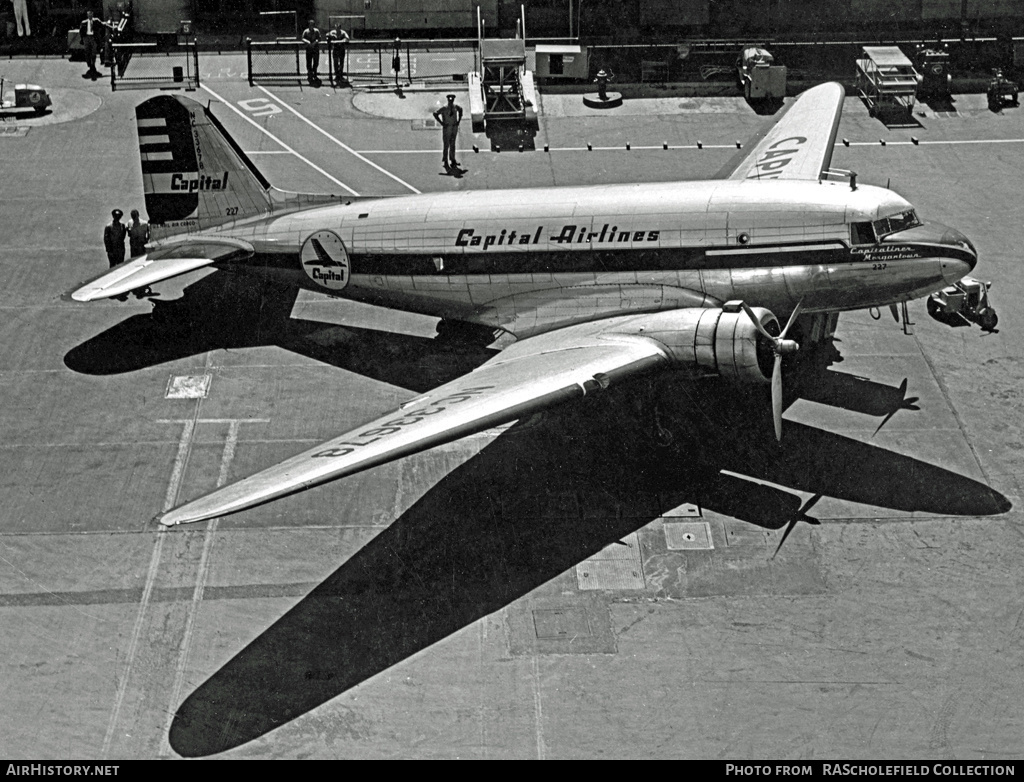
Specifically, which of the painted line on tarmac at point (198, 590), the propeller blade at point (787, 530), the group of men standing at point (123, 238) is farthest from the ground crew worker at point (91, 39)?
the propeller blade at point (787, 530)

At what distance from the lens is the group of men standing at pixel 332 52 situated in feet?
181

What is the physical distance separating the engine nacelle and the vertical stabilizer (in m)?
12.6

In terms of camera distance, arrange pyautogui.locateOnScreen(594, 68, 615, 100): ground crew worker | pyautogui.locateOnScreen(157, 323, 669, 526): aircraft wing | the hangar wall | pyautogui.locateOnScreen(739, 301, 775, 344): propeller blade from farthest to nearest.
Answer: the hangar wall → pyautogui.locateOnScreen(594, 68, 615, 100): ground crew worker → pyautogui.locateOnScreen(739, 301, 775, 344): propeller blade → pyautogui.locateOnScreen(157, 323, 669, 526): aircraft wing

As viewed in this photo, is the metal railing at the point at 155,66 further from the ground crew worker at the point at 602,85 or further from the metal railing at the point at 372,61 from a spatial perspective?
the ground crew worker at the point at 602,85

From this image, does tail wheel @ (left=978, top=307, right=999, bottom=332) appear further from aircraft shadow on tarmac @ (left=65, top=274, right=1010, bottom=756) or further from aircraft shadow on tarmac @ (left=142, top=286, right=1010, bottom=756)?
aircraft shadow on tarmac @ (left=142, top=286, right=1010, bottom=756)

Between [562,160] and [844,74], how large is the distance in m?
14.8

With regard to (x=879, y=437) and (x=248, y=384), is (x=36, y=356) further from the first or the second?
(x=879, y=437)

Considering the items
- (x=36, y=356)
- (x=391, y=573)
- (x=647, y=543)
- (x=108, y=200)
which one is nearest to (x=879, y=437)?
(x=647, y=543)

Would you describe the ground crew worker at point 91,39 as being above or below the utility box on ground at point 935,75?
above

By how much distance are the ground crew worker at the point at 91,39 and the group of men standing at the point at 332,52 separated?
8626 mm

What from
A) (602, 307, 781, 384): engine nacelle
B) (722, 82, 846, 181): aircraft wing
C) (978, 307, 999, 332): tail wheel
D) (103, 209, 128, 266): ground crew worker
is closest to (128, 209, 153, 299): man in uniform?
(103, 209, 128, 266): ground crew worker

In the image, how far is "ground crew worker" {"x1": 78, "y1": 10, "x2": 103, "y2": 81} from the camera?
55.1 meters

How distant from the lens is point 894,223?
33.6 meters

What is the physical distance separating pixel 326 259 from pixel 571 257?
6.67 meters
